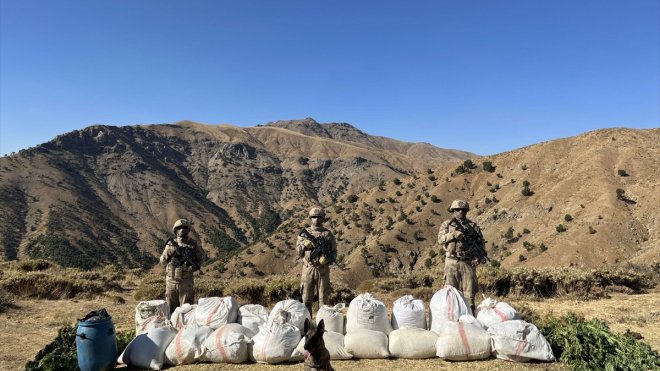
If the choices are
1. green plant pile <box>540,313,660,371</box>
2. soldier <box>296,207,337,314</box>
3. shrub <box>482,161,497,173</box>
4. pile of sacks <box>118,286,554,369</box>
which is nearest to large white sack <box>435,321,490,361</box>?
pile of sacks <box>118,286,554,369</box>

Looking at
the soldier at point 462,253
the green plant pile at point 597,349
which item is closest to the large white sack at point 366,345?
the soldier at point 462,253

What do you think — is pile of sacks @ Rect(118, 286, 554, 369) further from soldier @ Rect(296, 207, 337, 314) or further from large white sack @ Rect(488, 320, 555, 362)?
soldier @ Rect(296, 207, 337, 314)

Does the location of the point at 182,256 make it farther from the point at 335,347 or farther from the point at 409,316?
the point at 409,316

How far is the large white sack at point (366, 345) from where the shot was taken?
20.5 ft

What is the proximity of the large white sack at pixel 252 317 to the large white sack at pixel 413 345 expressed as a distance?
→ 2.13m

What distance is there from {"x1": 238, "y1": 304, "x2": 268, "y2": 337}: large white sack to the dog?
9.31 ft

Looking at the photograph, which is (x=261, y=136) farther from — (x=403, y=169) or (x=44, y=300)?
(x=44, y=300)

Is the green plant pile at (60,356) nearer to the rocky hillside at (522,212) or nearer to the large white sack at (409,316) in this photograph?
the large white sack at (409,316)

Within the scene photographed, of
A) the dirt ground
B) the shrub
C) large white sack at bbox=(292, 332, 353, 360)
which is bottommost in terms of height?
the dirt ground

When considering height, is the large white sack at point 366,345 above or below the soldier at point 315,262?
below

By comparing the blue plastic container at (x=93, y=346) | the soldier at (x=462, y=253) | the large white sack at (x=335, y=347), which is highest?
the soldier at (x=462, y=253)

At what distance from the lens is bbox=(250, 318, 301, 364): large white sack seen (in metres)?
6.07

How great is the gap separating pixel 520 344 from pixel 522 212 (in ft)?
118

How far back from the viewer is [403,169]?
5300 inches
